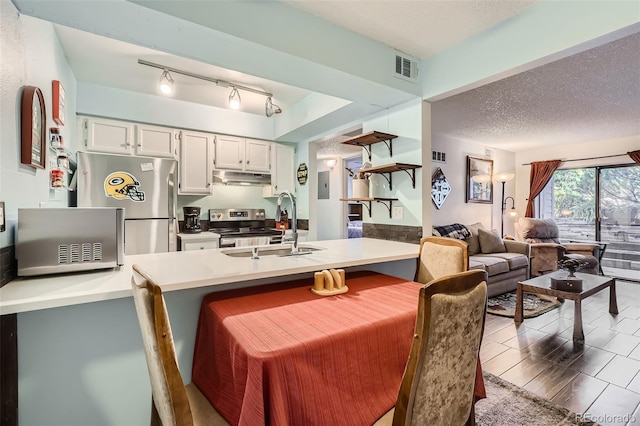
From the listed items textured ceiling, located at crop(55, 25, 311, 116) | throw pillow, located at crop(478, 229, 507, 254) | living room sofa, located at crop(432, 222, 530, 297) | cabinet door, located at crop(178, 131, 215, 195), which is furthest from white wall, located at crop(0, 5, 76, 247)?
throw pillow, located at crop(478, 229, 507, 254)

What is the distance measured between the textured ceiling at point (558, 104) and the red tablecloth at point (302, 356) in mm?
2749

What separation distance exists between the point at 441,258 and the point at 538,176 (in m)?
5.57

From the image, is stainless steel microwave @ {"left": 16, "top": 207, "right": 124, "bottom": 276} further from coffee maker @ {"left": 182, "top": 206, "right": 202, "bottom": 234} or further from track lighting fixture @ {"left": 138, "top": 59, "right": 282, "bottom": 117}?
coffee maker @ {"left": 182, "top": 206, "right": 202, "bottom": 234}

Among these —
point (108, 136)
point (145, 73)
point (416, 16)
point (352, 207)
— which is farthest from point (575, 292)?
point (108, 136)

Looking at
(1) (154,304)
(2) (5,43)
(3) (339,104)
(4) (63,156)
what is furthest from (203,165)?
(1) (154,304)

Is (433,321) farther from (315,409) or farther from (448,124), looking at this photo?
(448,124)

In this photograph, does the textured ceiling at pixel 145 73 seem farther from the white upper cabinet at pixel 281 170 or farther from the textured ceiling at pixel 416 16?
the textured ceiling at pixel 416 16

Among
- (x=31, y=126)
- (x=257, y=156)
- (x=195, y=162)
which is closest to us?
(x=31, y=126)

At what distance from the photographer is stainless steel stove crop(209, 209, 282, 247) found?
3773mm

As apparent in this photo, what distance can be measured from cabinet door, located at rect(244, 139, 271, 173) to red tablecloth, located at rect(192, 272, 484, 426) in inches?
115

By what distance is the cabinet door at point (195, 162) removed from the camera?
3.82 metres

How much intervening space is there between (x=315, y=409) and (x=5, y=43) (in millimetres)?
1973

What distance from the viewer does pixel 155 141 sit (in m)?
3.64

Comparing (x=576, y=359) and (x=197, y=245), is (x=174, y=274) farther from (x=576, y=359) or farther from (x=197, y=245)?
(x=576, y=359)
